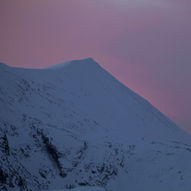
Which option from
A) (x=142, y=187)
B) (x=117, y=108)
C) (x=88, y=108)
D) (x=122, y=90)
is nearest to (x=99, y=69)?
(x=122, y=90)

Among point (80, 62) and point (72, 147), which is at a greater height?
point (80, 62)

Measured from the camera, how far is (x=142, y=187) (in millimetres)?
16078

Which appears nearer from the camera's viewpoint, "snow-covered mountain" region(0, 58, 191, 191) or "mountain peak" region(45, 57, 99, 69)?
"snow-covered mountain" region(0, 58, 191, 191)

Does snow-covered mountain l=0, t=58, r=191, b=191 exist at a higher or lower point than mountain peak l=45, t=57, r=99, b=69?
lower

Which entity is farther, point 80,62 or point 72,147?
point 80,62

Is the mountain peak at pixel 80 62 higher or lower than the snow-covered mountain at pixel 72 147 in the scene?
higher

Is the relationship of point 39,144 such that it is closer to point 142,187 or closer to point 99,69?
point 142,187

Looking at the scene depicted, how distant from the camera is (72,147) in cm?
1766

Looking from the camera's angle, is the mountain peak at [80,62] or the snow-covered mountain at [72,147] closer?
the snow-covered mountain at [72,147]

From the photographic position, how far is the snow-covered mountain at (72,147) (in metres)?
15.0

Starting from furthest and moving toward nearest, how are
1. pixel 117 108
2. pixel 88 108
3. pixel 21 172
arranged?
pixel 117 108
pixel 88 108
pixel 21 172

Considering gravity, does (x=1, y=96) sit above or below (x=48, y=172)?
above

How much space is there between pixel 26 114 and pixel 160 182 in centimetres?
1014

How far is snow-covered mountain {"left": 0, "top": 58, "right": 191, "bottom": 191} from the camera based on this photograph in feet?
49.3
